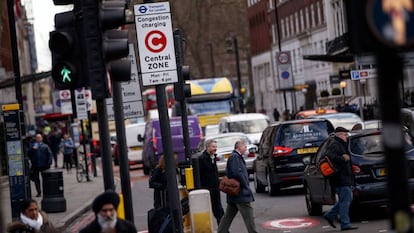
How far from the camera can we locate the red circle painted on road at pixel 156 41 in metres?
16.5

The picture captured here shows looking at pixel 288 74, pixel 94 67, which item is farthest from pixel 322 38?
pixel 94 67

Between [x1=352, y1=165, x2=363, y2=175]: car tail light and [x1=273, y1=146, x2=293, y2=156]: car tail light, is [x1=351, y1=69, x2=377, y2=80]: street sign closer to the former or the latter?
[x1=273, y1=146, x2=293, y2=156]: car tail light

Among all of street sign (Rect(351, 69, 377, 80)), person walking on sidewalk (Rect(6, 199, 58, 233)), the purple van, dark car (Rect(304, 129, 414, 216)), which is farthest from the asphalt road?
the purple van

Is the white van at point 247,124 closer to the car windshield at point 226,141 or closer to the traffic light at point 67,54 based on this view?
the car windshield at point 226,141

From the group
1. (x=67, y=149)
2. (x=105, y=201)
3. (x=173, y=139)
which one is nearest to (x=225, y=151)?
(x=173, y=139)

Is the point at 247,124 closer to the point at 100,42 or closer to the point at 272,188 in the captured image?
the point at 272,188

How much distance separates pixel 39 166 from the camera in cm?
3450

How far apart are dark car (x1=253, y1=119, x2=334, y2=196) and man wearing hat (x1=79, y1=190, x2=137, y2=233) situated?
56.6ft

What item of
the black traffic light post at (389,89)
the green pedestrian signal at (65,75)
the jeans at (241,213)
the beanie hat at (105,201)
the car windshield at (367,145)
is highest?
the green pedestrian signal at (65,75)

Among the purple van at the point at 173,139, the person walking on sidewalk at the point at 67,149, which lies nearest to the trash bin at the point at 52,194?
the purple van at the point at 173,139

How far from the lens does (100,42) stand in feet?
39.1

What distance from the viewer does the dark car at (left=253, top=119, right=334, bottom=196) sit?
89.6 ft

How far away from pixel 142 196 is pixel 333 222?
14.5m

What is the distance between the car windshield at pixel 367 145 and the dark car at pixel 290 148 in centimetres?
720
